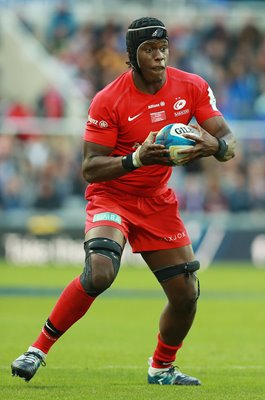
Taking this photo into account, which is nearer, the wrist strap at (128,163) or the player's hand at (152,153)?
the player's hand at (152,153)

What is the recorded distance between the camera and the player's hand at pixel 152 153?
7645mm

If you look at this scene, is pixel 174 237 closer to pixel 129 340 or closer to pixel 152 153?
pixel 152 153

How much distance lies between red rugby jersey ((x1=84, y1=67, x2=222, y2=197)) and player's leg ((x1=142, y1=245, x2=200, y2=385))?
51 cm

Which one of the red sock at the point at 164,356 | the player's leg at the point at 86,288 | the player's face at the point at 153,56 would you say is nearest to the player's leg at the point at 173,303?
the red sock at the point at 164,356

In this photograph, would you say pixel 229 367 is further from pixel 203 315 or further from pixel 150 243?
pixel 203 315

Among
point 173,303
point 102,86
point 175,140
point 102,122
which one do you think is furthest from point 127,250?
point 175,140

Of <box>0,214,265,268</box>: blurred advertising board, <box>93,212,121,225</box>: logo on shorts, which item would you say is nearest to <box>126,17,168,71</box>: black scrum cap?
<box>93,212,121,225</box>: logo on shorts

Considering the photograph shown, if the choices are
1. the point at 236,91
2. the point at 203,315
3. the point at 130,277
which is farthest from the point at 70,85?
the point at 203,315

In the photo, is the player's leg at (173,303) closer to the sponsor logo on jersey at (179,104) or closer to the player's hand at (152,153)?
the player's hand at (152,153)

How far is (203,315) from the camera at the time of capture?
47.0ft

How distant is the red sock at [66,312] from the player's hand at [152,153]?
1.00 meters

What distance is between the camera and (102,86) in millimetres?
23703

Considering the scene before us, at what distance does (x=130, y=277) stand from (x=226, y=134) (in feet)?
39.5

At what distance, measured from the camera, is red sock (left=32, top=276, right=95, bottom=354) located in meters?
7.91
